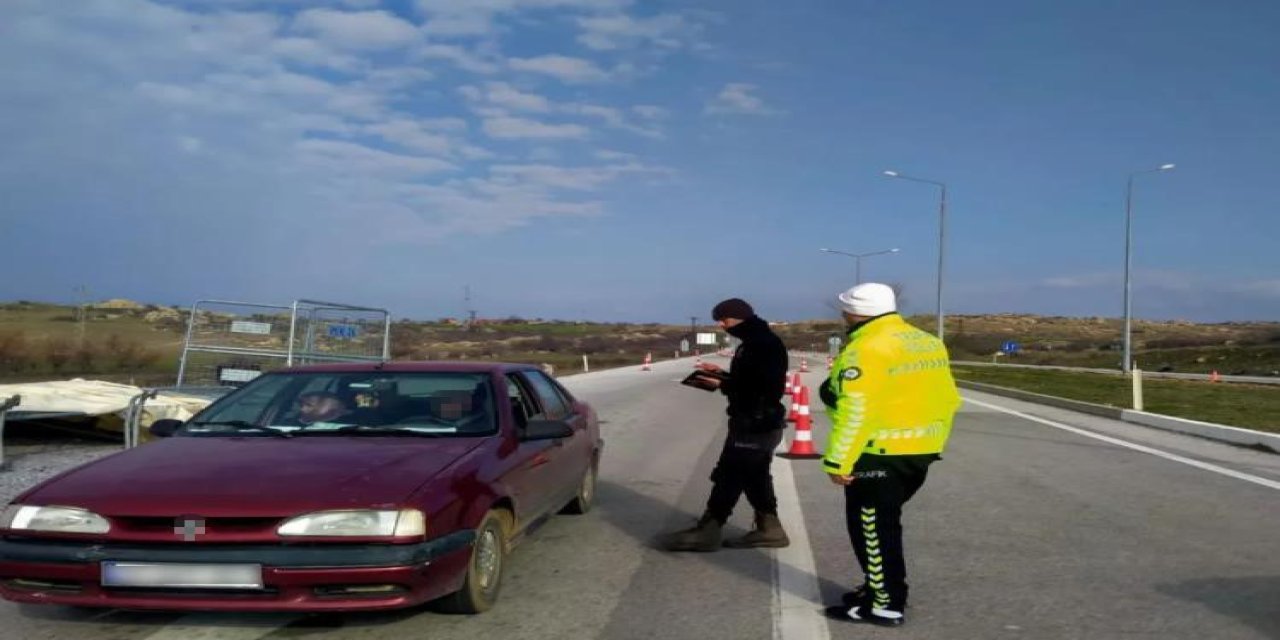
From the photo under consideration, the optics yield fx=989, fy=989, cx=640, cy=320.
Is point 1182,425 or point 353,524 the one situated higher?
point 353,524

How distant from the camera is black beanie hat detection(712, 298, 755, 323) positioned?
20.8ft

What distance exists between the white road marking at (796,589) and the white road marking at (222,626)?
241 centimetres

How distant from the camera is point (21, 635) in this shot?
4.59m

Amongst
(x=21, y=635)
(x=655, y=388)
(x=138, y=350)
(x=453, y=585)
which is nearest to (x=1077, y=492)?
(x=453, y=585)

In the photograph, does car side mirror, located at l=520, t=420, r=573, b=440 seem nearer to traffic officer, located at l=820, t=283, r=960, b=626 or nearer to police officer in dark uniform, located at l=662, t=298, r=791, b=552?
police officer in dark uniform, located at l=662, t=298, r=791, b=552

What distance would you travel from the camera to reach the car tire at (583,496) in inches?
298

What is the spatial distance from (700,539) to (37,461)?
6.74 meters

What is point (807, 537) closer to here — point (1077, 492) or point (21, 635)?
point (1077, 492)

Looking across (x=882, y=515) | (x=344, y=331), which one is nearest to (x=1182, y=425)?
(x=344, y=331)

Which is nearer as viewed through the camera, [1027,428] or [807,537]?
[807,537]

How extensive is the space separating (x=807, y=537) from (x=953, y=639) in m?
2.39

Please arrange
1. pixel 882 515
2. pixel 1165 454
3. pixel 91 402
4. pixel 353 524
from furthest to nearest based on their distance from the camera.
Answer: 1. pixel 1165 454
2. pixel 91 402
3. pixel 882 515
4. pixel 353 524

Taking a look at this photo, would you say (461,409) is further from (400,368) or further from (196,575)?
(196,575)

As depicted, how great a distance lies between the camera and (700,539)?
6.44 m
